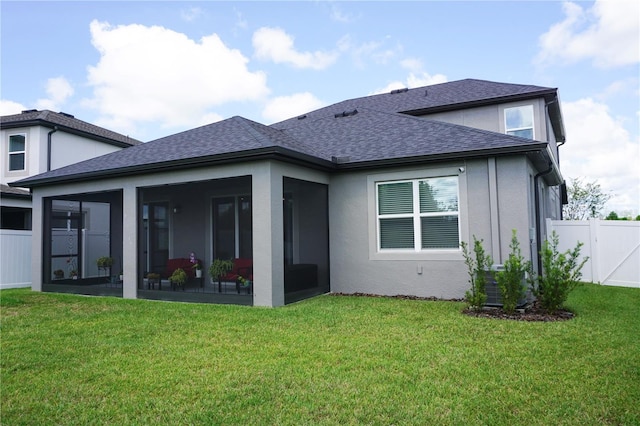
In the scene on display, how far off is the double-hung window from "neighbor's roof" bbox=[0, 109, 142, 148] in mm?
13291

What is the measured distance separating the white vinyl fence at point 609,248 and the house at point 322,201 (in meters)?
1.76

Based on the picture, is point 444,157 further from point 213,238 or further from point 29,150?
point 29,150

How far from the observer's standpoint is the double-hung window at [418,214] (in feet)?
29.1

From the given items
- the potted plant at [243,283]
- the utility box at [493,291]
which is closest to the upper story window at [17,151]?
the potted plant at [243,283]

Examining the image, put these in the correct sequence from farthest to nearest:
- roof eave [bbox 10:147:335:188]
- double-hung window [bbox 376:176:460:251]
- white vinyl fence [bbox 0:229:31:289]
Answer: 1. white vinyl fence [bbox 0:229:31:289]
2. double-hung window [bbox 376:176:460:251]
3. roof eave [bbox 10:147:335:188]

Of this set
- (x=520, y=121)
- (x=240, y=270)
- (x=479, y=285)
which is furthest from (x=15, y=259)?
(x=520, y=121)

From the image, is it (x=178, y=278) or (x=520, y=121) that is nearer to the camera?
(x=178, y=278)

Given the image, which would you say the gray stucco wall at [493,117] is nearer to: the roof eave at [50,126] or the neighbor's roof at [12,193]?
the roof eave at [50,126]

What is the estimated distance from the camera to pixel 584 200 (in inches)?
974

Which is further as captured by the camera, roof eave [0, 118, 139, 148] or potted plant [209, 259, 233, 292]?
roof eave [0, 118, 139, 148]

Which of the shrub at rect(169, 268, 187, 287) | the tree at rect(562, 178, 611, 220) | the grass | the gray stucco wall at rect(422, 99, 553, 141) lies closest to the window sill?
the grass

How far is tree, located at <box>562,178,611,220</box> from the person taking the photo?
79.5 feet

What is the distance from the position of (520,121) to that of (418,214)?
6.66 meters

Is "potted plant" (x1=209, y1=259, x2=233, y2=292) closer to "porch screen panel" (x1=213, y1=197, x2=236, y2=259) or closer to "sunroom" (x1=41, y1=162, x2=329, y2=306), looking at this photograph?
"sunroom" (x1=41, y1=162, x2=329, y2=306)
